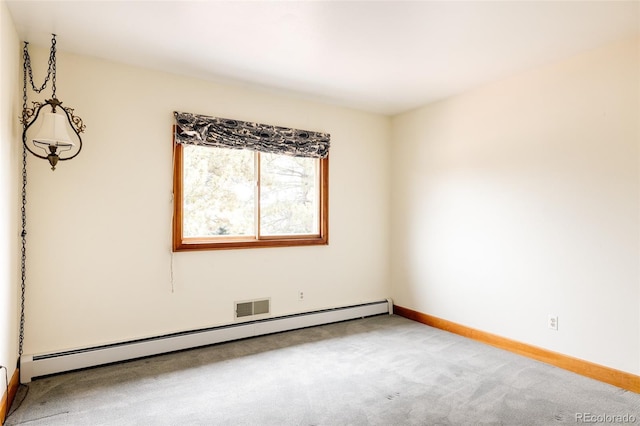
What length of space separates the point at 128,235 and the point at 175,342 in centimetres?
103

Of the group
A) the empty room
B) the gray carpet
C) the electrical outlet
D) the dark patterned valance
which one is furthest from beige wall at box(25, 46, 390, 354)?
the electrical outlet

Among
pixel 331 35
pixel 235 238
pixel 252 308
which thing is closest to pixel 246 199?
pixel 235 238

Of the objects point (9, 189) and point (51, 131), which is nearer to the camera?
point (9, 189)

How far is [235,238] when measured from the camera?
3697 millimetres

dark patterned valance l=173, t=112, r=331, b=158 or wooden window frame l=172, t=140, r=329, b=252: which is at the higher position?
dark patterned valance l=173, t=112, r=331, b=158

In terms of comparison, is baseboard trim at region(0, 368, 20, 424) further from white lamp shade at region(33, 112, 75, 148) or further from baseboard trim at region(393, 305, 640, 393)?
baseboard trim at region(393, 305, 640, 393)

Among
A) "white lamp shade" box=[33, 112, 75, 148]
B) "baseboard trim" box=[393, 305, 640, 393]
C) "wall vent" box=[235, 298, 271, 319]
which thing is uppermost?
"white lamp shade" box=[33, 112, 75, 148]

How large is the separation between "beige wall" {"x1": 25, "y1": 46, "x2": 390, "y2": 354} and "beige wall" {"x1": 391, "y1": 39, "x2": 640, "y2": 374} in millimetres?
1500

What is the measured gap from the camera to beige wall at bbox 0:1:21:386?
217 cm

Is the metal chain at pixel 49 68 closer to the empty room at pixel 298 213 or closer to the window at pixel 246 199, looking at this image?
the empty room at pixel 298 213

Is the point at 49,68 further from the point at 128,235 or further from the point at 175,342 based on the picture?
the point at 175,342

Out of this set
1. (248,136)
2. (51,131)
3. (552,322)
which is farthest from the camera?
(248,136)

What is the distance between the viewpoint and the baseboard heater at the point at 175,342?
2.72 m

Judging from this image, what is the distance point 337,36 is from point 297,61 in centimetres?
54
